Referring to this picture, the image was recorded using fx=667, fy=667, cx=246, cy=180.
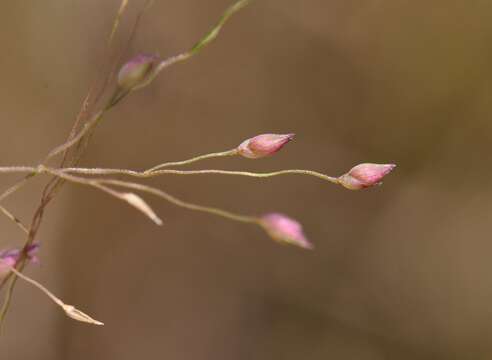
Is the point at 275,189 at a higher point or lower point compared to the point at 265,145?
higher

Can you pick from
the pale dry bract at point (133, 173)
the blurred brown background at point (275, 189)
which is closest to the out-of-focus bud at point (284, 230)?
the pale dry bract at point (133, 173)

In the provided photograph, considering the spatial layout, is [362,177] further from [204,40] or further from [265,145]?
[204,40]

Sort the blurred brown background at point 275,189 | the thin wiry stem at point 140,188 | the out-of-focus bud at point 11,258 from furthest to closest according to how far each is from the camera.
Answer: the blurred brown background at point 275,189
the out-of-focus bud at point 11,258
the thin wiry stem at point 140,188

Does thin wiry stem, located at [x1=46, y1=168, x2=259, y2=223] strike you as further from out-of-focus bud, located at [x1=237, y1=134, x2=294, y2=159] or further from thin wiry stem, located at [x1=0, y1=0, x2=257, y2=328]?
out-of-focus bud, located at [x1=237, y1=134, x2=294, y2=159]

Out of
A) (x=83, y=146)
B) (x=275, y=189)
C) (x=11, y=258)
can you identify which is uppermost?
(x=275, y=189)

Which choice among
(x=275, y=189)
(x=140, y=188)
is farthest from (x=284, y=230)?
(x=275, y=189)

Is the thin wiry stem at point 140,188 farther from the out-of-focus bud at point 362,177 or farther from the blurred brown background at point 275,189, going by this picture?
the blurred brown background at point 275,189

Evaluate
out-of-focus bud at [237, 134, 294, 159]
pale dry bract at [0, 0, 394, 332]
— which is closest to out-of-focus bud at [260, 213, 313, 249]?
pale dry bract at [0, 0, 394, 332]
